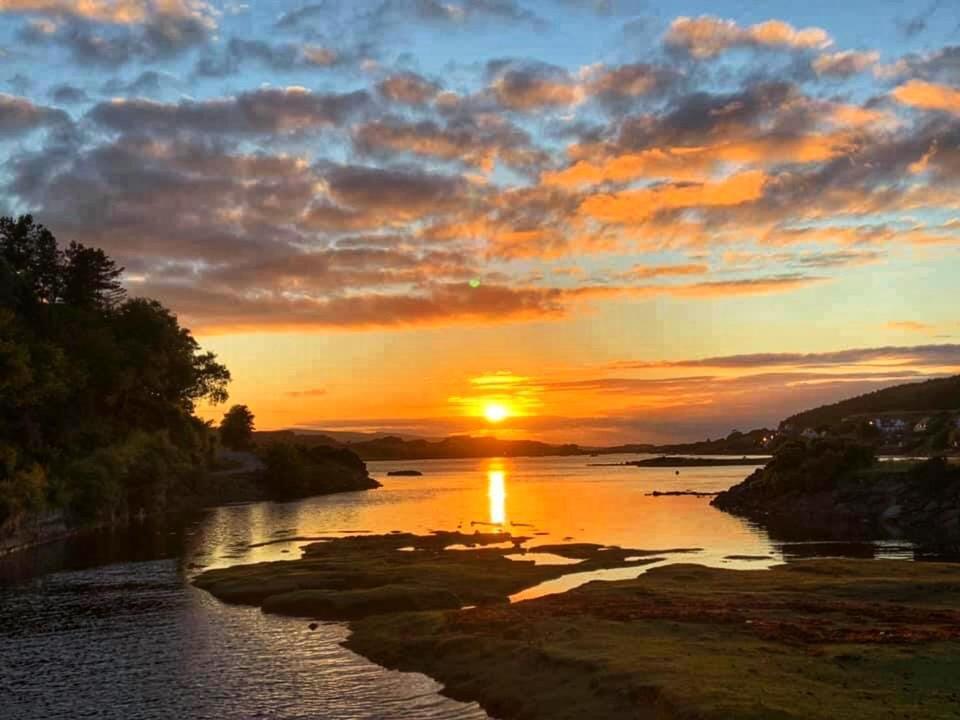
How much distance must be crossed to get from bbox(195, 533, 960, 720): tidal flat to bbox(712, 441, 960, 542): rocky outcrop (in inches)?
1817

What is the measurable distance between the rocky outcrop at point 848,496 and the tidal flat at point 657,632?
46156 mm

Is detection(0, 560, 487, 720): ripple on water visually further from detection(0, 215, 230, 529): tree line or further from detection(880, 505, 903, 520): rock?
detection(880, 505, 903, 520): rock

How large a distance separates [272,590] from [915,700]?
5154cm

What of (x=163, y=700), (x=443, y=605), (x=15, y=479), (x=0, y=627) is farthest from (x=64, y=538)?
(x=163, y=700)

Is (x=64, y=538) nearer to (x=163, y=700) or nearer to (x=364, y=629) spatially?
(x=364, y=629)

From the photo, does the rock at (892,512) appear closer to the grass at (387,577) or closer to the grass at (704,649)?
the grass at (387,577)

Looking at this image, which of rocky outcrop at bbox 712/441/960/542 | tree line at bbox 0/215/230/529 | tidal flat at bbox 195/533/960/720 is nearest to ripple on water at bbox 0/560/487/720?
tidal flat at bbox 195/533/960/720

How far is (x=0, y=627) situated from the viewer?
59094mm

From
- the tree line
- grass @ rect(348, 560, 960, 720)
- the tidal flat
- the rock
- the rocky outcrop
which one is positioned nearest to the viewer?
grass @ rect(348, 560, 960, 720)

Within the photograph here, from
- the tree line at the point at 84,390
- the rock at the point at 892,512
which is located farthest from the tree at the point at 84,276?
the rock at the point at 892,512

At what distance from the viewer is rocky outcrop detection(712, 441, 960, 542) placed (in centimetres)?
11988

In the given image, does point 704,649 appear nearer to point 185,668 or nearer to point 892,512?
point 185,668

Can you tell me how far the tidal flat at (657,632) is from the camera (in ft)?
118

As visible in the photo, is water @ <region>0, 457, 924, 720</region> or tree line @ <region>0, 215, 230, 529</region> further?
tree line @ <region>0, 215, 230, 529</region>
